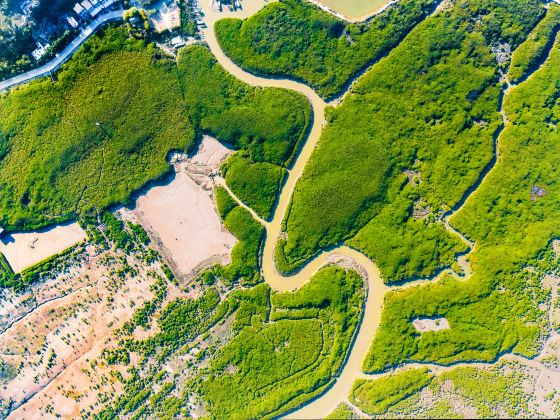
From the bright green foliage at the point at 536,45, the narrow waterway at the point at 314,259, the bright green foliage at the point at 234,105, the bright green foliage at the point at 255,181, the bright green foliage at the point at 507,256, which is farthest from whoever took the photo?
the narrow waterway at the point at 314,259

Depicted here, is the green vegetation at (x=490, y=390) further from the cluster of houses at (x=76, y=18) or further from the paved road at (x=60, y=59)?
the cluster of houses at (x=76, y=18)

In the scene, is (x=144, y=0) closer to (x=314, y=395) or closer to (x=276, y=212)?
(x=276, y=212)

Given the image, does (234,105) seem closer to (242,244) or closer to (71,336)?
(242,244)

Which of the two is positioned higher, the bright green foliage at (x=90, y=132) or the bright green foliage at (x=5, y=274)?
the bright green foliage at (x=90, y=132)

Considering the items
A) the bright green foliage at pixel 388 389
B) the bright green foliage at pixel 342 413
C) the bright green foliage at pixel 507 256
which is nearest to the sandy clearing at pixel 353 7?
the bright green foliage at pixel 507 256

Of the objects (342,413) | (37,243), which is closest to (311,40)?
(37,243)

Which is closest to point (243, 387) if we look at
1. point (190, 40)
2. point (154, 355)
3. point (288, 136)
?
point (154, 355)

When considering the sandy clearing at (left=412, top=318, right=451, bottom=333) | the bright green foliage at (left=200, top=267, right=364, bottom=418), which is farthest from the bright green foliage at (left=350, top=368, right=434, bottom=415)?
the sandy clearing at (left=412, top=318, right=451, bottom=333)
